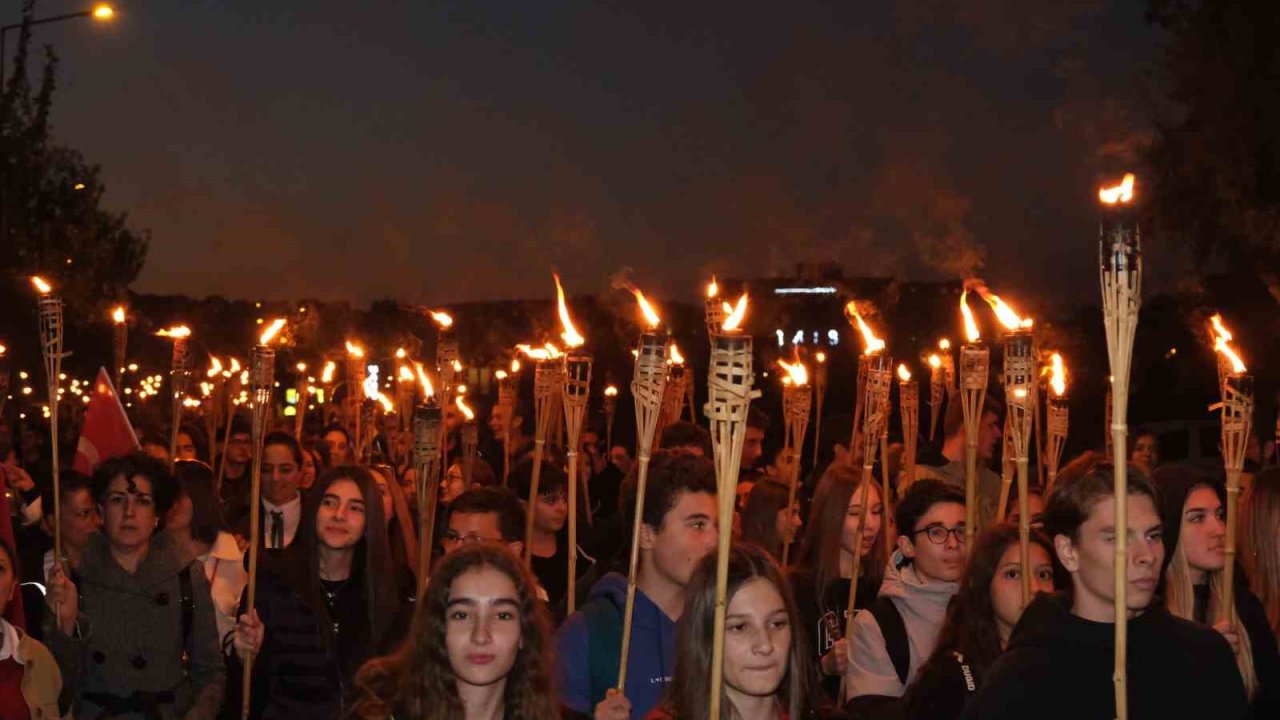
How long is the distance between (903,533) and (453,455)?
11.4 meters

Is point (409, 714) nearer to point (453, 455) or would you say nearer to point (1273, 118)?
point (453, 455)

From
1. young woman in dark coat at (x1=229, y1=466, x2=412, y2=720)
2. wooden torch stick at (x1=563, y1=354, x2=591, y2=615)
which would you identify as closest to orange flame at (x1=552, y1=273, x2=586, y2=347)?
wooden torch stick at (x1=563, y1=354, x2=591, y2=615)

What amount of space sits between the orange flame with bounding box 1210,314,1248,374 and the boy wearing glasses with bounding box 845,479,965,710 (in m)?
1.29

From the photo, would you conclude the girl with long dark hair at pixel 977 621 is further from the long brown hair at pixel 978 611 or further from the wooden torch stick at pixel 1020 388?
the wooden torch stick at pixel 1020 388

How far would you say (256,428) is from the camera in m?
7.58

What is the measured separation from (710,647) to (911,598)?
7.11ft

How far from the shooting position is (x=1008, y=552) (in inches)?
236

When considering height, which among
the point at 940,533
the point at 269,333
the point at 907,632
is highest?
the point at 269,333

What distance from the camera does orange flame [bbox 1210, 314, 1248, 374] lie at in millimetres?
6523

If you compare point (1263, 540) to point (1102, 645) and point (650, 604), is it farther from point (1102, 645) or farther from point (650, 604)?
point (650, 604)

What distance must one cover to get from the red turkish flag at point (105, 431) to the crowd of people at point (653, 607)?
224cm

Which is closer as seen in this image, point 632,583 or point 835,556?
point 632,583

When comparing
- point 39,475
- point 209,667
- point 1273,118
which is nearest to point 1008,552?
point 209,667

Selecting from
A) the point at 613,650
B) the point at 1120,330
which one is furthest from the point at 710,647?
the point at 1120,330
